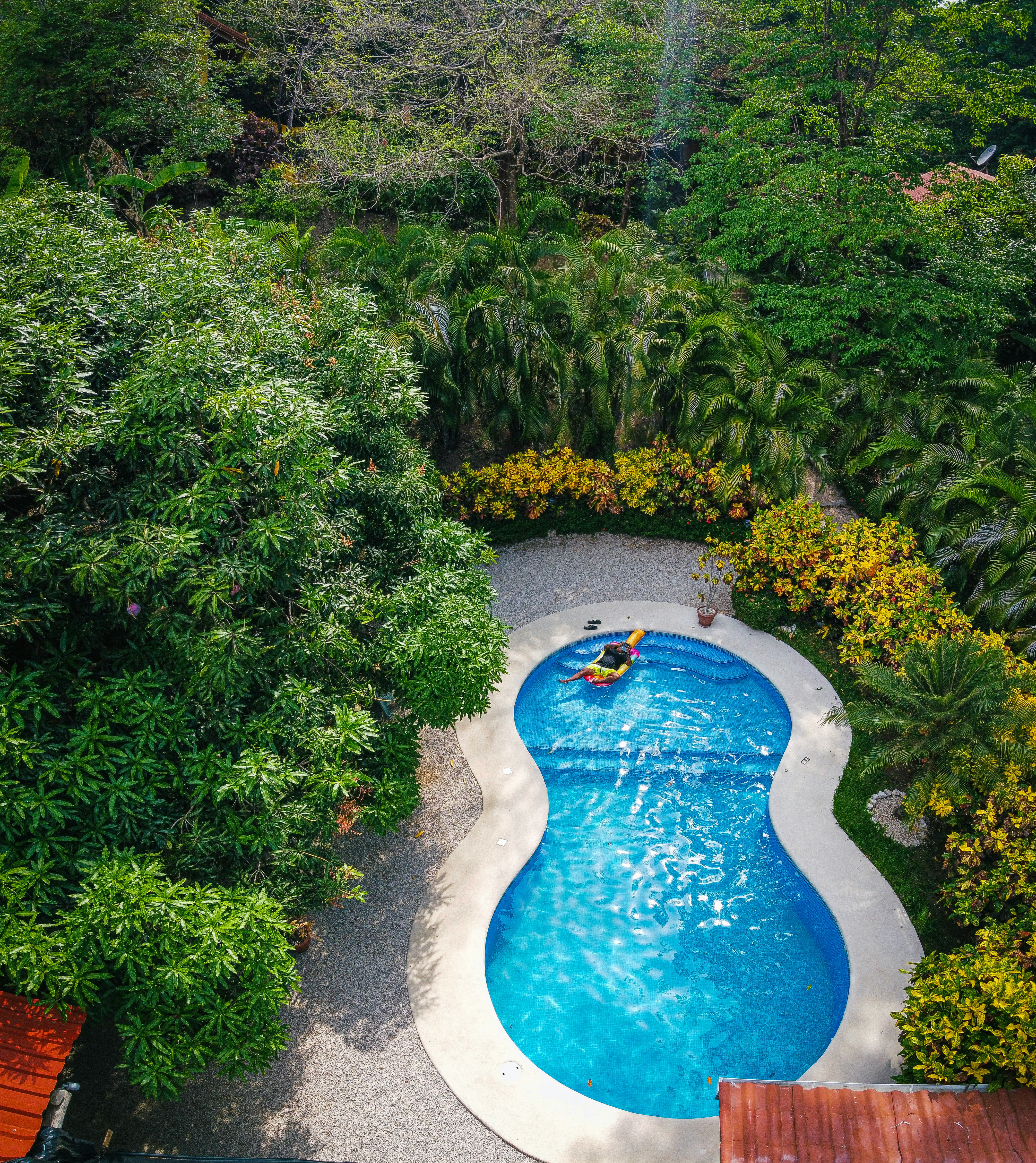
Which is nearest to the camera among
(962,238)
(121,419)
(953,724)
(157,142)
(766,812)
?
(121,419)

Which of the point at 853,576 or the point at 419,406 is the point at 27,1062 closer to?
the point at 419,406

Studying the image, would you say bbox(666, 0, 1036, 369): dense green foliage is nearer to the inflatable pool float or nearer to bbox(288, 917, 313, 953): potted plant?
the inflatable pool float

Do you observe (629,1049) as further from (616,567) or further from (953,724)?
(616,567)

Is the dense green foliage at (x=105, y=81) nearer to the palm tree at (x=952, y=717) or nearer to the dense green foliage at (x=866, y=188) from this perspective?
the dense green foliage at (x=866, y=188)

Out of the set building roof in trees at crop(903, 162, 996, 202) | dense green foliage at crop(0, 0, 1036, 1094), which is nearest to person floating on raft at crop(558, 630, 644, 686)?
dense green foliage at crop(0, 0, 1036, 1094)

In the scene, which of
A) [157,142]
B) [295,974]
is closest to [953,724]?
[295,974]
